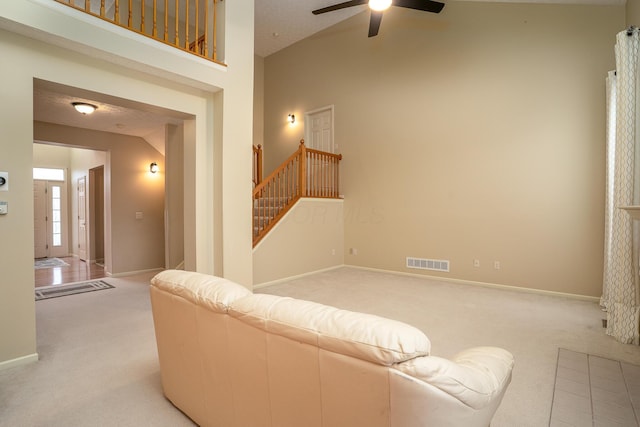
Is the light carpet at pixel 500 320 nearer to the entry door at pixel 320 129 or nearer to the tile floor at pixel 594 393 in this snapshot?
the tile floor at pixel 594 393

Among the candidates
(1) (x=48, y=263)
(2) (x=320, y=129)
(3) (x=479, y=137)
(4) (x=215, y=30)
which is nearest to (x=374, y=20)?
(4) (x=215, y=30)

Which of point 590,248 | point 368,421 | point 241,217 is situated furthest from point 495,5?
point 368,421

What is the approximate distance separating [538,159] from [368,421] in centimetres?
489

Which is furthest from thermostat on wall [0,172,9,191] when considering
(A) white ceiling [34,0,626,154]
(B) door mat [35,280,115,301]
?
(B) door mat [35,280,115,301]

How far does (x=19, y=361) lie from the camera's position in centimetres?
247

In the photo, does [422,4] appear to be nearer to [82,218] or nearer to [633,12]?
[633,12]

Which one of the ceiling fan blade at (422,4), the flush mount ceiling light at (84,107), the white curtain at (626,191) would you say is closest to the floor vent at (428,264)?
the white curtain at (626,191)

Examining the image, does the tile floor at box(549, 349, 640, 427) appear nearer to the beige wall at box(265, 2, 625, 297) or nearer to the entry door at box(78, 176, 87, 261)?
the beige wall at box(265, 2, 625, 297)

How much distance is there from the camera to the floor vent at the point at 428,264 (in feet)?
17.7

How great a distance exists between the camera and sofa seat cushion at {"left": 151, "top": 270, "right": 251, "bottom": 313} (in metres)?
1.43

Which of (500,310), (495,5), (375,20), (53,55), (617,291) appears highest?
(495,5)

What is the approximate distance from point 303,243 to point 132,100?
3492 millimetres

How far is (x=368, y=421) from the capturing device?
3.10 ft

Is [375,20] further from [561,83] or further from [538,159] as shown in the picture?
[538,159]
